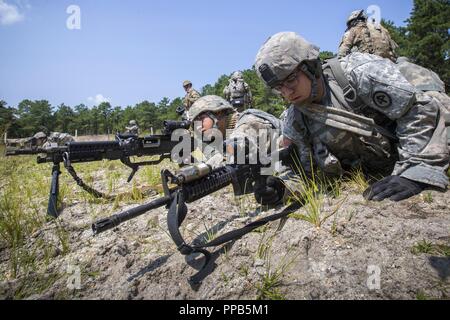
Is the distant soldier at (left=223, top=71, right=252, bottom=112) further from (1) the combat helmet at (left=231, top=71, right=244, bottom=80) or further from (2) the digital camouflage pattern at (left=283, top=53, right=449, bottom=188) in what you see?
(2) the digital camouflage pattern at (left=283, top=53, right=449, bottom=188)

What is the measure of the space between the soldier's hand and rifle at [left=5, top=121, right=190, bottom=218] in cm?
342

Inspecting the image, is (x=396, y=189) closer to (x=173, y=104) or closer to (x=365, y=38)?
(x=365, y=38)

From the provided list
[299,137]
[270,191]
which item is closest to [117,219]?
[270,191]

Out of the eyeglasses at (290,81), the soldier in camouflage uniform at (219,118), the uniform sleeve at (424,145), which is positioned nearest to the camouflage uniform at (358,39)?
the soldier in camouflage uniform at (219,118)

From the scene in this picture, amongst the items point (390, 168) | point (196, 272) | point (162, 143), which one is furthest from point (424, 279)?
point (162, 143)

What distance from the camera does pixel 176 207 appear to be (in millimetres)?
1970

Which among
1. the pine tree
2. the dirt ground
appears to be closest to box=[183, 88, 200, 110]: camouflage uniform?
the dirt ground

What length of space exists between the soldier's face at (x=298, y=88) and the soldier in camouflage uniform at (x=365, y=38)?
4637 mm

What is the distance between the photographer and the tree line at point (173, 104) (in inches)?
1008

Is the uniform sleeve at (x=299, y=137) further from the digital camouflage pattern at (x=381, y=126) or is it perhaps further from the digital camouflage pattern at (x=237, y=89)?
the digital camouflage pattern at (x=237, y=89)

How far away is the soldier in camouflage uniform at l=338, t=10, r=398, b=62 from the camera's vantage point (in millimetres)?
6238

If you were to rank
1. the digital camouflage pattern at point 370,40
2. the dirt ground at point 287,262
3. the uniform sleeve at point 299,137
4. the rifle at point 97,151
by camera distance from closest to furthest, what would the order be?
the dirt ground at point 287,262 < the uniform sleeve at point 299,137 < the rifle at point 97,151 < the digital camouflage pattern at point 370,40

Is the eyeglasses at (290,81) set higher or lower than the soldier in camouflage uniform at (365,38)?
lower

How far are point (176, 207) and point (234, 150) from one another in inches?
37.0
